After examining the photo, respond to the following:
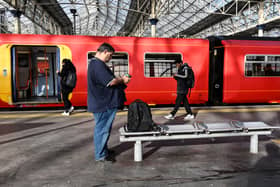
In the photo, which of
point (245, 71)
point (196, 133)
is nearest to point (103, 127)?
point (196, 133)

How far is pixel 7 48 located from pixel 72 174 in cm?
638

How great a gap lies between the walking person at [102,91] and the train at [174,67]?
4998 mm

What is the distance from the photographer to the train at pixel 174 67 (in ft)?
26.6

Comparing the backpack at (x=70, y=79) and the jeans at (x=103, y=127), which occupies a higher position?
the backpack at (x=70, y=79)

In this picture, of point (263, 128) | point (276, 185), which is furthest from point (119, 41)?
point (276, 185)

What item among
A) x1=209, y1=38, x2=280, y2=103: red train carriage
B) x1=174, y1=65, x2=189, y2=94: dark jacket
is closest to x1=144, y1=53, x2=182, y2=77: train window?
x1=209, y1=38, x2=280, y2=103: red train carriage

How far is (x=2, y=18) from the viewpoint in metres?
27.9

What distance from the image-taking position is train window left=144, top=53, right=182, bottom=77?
8523 mm

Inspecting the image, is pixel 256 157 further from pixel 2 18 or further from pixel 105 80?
pixel 2 18

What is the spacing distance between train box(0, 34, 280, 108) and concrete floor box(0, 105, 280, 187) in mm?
3023

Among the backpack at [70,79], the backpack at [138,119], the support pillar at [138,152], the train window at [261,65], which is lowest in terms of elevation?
the support pillar at [138,152]

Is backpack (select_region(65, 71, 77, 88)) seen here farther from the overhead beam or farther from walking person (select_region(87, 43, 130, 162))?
the overhead beam

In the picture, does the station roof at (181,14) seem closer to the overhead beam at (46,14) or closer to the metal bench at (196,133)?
the overhead beam at (46,14)

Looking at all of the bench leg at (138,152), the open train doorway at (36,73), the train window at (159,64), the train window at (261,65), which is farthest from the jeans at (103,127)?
the open train doorway at (36,73)
